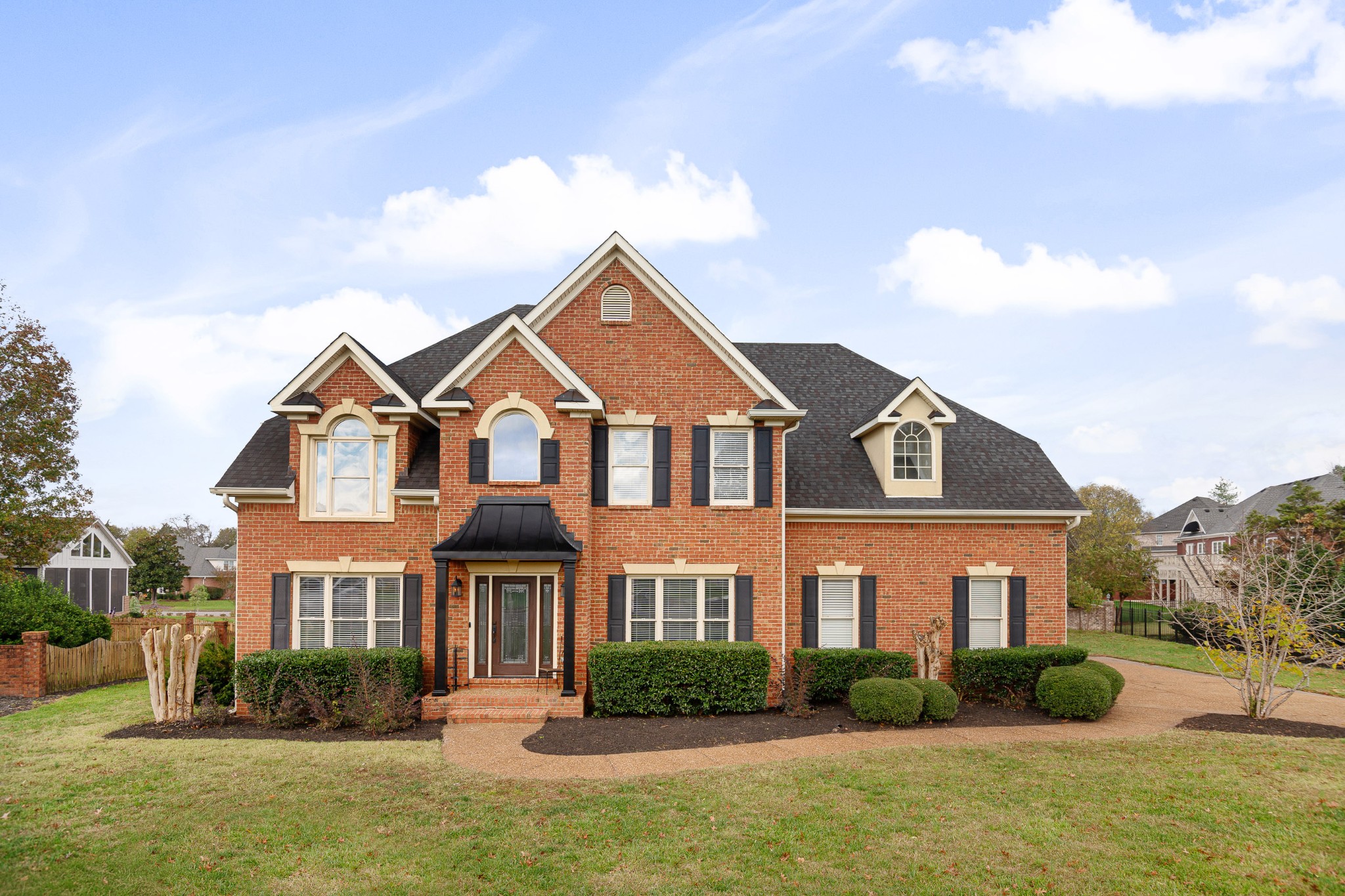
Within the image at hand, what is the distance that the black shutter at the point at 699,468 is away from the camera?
53.3 ft

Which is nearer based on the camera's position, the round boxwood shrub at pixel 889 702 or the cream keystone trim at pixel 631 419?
the round boxwood shrub at pixel 889 702

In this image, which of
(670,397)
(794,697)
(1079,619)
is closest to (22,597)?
(670,397)

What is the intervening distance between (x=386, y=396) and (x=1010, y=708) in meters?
14.5

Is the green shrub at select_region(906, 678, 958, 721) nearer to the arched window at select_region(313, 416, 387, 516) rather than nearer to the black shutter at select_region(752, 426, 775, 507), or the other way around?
the black shutter at select_region(752, 426, 775, 507)

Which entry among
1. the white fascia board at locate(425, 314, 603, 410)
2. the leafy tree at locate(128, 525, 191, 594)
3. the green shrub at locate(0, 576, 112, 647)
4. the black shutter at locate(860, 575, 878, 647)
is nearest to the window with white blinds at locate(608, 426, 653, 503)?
the white fascia board at locate(425, 314, 603, 410)

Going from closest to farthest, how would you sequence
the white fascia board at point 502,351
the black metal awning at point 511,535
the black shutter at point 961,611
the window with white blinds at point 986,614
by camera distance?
1. the black metal awning at point 511,535
2. the white fascia board at point 502,351
3. the black shutter at point 961,611
4. the window with white blinds at point 986,614

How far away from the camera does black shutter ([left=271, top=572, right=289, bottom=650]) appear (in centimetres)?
1565

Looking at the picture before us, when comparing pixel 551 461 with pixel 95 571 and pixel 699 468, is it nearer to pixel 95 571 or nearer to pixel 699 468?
pixel 699 468

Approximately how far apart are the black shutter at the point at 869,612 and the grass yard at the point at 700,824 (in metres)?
4.77

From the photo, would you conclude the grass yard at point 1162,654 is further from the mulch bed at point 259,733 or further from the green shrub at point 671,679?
the mulch bed at point 259,733

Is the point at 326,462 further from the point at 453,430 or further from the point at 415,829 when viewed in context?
the point at 415,829

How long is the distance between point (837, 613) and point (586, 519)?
617 cm

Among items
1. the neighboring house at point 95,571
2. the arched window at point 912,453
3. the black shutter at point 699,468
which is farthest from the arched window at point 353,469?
the neighboring house at point 95,571

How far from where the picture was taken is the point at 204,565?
2968 inches
